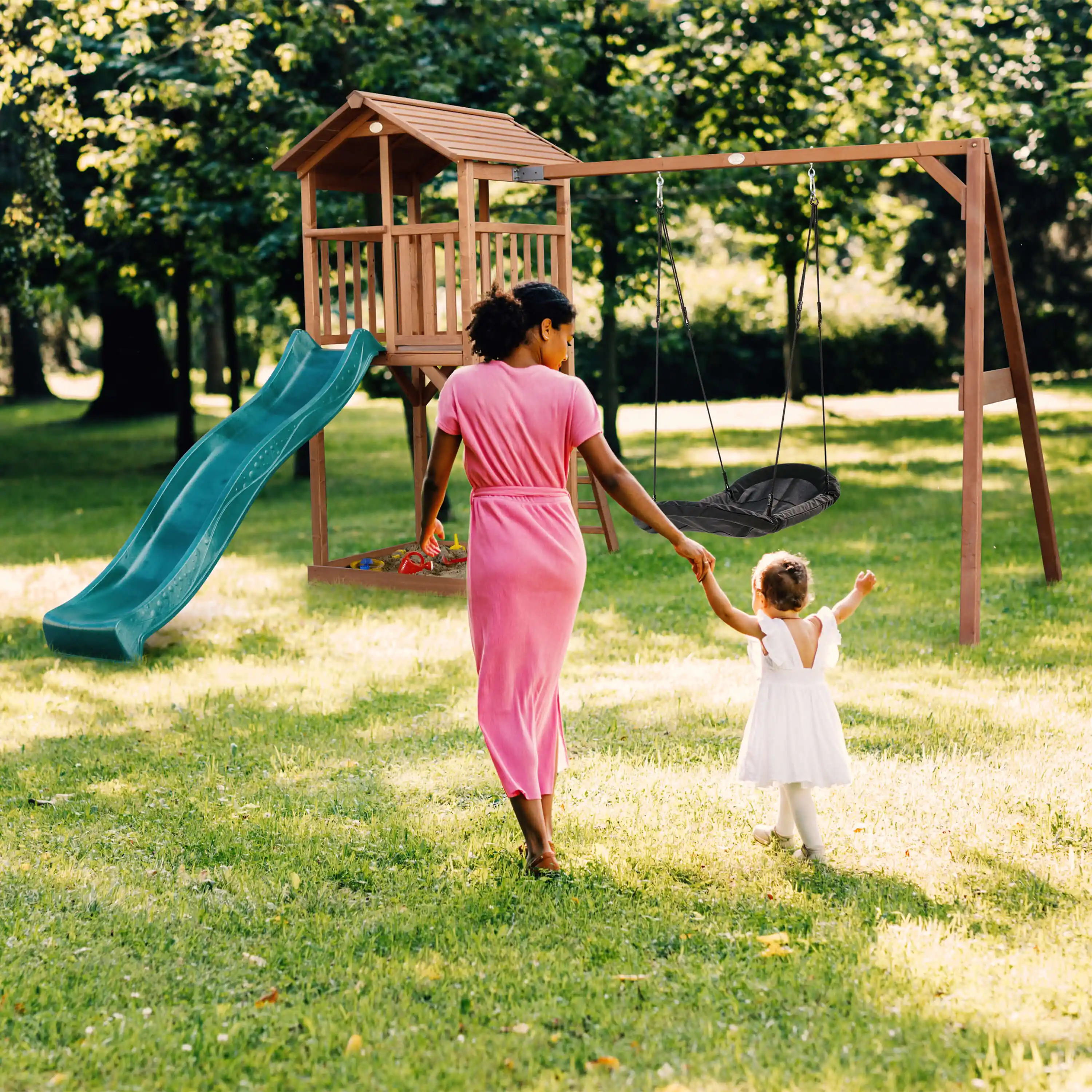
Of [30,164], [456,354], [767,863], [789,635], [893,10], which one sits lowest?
[767,863]

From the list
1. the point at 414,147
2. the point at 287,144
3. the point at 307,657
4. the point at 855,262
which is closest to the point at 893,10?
the point at 287,144

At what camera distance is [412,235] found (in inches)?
372

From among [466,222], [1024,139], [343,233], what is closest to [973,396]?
[466,222]

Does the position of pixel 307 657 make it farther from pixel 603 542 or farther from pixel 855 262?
pixel 855 262

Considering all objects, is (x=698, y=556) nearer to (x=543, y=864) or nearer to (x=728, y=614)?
(x=728, y=614)

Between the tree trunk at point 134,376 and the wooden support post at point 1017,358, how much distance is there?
19370 mm

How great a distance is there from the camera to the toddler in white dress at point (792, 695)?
14.8 ft

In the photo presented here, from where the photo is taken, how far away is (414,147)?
32.7ft

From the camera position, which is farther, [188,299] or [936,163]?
[188,299]

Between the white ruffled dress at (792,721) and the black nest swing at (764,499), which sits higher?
the black nest swing at (764,499)

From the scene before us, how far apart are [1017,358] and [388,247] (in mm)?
4213

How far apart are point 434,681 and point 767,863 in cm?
313

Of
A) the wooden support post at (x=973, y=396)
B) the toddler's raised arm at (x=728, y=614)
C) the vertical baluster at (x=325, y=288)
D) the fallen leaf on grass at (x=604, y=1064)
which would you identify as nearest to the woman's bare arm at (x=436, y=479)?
the toddler's raised arm at (x=728, y=614)

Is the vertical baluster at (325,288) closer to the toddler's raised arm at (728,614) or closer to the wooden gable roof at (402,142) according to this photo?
the wooden gable roof at (402,142)
